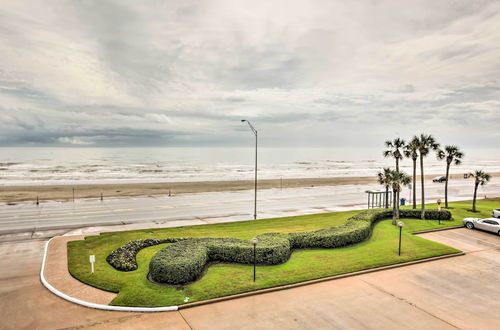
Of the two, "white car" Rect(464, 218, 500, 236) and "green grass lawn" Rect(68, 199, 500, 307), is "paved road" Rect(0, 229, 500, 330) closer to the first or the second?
"green grass lawn" Rect(68, 199, 500, 307)

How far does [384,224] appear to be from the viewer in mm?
30578

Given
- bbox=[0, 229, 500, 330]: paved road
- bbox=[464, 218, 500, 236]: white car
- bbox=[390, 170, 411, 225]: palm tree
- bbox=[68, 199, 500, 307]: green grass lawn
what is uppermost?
bbox=[390, 170, 411, 225]: palm tree

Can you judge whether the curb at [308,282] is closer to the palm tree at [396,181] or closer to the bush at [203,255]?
the bush at [203,255]

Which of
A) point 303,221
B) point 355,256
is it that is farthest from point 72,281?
point 303,221

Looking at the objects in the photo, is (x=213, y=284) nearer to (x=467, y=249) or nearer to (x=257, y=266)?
(x=257, y=266)

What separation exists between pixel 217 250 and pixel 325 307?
751 cm

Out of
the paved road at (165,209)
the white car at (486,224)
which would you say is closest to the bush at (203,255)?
the paved road at (165,209)

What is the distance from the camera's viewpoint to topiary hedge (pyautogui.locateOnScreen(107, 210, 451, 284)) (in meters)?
16.8

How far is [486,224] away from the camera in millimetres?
28750

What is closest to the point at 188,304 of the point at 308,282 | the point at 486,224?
the point at 308,282

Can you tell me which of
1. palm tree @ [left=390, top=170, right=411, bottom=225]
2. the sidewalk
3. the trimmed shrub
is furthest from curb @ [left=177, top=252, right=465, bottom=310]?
palm tree @ [left=390, top=170, right=411, bottom=225]

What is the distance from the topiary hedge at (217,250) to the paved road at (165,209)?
1199 cm

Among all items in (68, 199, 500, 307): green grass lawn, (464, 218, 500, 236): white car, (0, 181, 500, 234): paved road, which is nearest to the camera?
(68, 199, 500, 307): green grass lawn

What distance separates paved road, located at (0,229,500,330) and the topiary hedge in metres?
2.74
